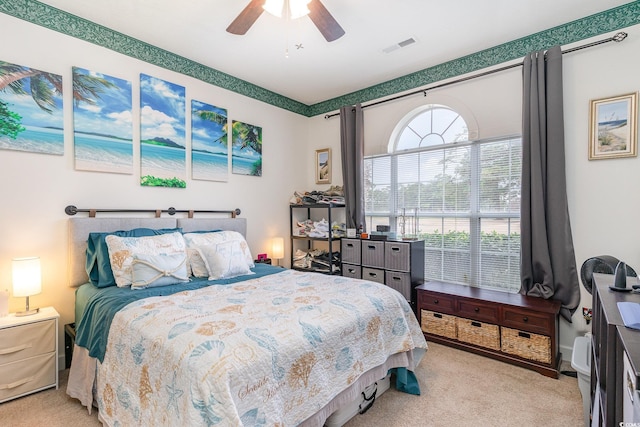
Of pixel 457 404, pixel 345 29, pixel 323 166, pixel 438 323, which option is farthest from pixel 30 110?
pixel 438 323

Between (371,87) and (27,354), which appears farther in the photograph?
(371,87)

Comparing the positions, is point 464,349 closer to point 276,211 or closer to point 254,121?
point 276,211

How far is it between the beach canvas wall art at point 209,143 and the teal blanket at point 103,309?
4.89 feet

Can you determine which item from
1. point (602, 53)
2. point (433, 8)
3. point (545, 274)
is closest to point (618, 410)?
point (545, 274)

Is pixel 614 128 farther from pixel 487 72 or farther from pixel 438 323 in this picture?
pixel 438 323

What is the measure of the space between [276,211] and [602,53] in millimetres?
3690

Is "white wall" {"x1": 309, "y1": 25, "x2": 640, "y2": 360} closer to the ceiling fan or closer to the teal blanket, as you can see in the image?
the ceiling fan

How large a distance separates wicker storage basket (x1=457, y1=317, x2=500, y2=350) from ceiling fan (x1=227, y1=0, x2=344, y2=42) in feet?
9.05

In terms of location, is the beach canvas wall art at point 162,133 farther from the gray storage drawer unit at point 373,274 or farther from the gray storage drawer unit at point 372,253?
the gray storage drawer unit at point 373,274

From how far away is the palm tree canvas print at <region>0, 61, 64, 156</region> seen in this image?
2.37 m

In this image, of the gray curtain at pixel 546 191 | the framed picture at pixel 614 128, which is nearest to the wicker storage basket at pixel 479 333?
the gray curtain at pixel 546 191

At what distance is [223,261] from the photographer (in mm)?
2814

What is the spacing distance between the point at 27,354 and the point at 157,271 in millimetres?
973

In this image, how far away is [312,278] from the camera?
2709 mm
